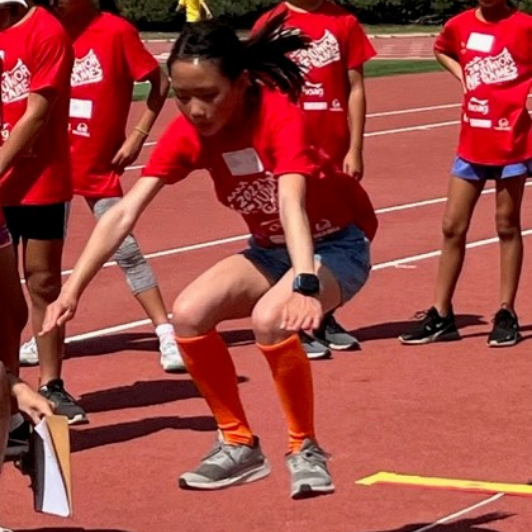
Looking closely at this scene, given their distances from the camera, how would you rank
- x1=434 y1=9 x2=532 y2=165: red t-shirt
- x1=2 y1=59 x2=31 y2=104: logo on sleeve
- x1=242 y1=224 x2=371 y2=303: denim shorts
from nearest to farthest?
1. x1=242 y1=224 x2=371 y2=303: denim shorts
2. x1=2 y1=59 x2=31 y2=104: logo on sleeve
3. x1=434 y1=9 x2=532 y2=165: red t-shirt

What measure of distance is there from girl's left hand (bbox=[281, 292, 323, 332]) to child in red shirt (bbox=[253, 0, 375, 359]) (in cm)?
363

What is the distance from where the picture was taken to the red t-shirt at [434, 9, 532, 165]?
951 centimetres

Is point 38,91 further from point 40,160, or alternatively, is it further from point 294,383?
point 294,383

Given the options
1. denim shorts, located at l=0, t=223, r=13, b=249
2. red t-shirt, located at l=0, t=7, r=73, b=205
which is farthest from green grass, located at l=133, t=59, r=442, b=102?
denim shorts, located at l=0, t=223, r=13, b=249

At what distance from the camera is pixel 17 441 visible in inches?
259

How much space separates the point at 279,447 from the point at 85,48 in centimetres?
279

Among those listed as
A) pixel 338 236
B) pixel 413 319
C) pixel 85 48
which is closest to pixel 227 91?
pixel 338 236

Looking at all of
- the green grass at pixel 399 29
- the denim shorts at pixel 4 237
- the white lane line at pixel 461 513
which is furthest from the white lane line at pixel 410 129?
the green grass at pixel 399 29

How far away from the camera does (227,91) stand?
239 inches

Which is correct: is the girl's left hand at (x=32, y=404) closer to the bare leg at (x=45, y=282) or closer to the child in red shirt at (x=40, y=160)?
the child in red shirt at (x=40, y=160)

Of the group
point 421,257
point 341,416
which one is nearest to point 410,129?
point 421,257

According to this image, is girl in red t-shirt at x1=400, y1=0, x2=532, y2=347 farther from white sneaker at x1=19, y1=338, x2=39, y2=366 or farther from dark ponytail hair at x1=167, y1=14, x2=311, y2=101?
dark ponytail hair at x1=167, y1=14, x2=311, y2=101

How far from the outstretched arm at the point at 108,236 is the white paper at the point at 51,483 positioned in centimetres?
57

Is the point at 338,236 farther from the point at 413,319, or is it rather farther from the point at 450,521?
the point at 413,319
